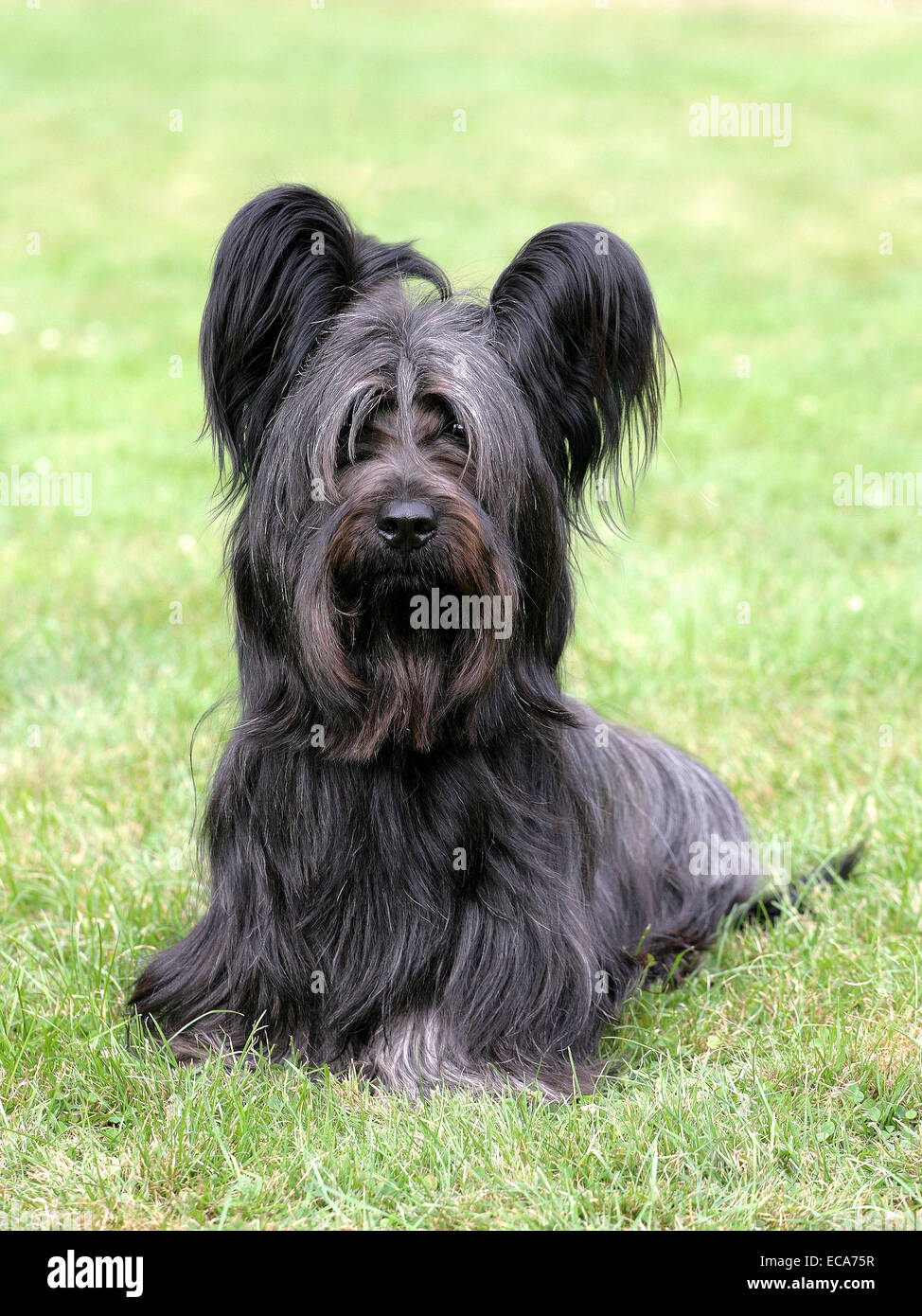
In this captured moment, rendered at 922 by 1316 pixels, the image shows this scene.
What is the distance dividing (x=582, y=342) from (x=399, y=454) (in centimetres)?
60

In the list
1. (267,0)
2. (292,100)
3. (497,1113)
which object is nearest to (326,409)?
(497,1113)

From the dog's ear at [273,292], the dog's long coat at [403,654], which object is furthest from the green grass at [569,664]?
the dog's ear at [273,292]

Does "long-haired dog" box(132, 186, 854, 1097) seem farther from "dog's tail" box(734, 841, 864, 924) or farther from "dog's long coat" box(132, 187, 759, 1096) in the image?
"dog's tail" box(734, 841, 864, 924)

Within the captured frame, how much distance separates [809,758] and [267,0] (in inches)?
1107

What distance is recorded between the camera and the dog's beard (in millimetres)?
3061

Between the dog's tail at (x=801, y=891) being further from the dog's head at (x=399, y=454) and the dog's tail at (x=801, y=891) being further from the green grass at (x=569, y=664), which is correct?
the dog's head at (x=399, y=454)

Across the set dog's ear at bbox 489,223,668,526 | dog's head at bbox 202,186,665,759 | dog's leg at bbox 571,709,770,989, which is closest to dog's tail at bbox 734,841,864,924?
dog's leg at bbox 571,709,770,989

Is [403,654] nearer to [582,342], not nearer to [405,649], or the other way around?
[405,649]

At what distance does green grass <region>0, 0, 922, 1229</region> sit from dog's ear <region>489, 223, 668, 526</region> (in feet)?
1.71

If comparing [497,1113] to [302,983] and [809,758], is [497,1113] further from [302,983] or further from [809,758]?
[809,758]

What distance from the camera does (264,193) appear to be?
10.7 ft

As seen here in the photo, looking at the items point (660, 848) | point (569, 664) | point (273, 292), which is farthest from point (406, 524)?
point (569, 664)

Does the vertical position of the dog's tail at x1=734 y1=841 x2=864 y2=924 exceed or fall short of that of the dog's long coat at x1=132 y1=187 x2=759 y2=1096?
it falls short

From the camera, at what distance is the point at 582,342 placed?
343 centimetres
